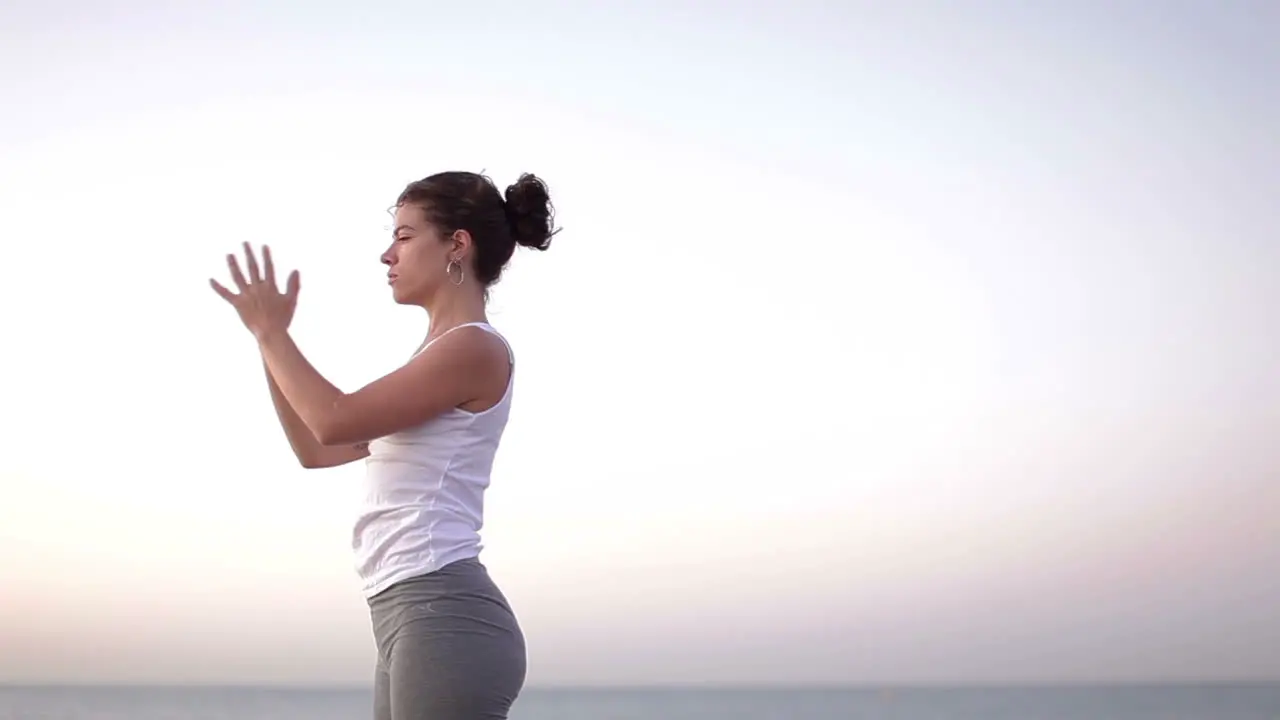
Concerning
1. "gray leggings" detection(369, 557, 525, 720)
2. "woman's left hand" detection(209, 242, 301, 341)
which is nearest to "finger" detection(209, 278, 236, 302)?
"woman's left hand" detection(209, 242, 301, 341)

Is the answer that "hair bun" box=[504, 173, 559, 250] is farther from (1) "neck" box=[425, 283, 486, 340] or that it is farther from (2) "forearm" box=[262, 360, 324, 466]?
(2) "forearm" box=[262, 360, 324, 466]

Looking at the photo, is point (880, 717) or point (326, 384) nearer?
point (326, 384)

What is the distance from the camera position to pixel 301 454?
7.95 feet

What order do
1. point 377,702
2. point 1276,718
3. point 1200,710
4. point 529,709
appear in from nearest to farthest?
point 377,702
point 1276,718
point 1200,710
point 529,709

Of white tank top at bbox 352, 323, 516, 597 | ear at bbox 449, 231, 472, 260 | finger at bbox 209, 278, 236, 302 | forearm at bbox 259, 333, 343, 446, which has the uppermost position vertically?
ear at bbox 449, 231, 472, 260

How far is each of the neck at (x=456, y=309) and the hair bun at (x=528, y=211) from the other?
0.16 meters

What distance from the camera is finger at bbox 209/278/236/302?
205cm

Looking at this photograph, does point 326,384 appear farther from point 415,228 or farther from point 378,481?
point 415,228

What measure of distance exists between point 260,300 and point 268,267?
65 millimetres

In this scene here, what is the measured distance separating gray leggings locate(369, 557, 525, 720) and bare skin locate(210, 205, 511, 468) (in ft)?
0.86

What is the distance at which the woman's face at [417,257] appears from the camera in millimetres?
2277

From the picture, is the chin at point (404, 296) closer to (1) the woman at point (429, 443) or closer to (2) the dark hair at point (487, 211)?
(1) the woman at point (429, 443)

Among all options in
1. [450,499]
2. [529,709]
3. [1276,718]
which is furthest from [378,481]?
[529,709]

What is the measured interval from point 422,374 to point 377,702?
560 mm
